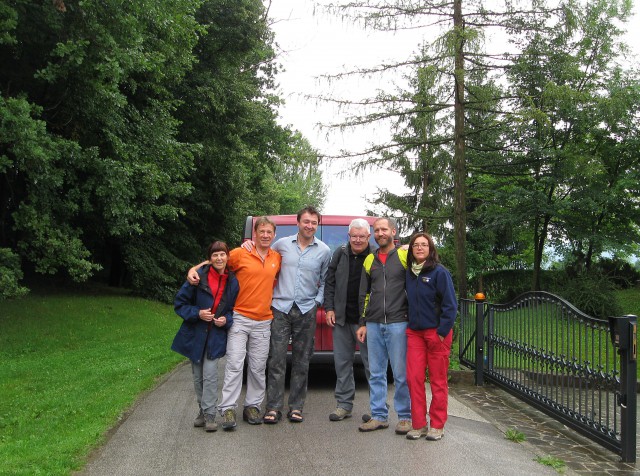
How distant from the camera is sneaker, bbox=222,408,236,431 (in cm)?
589

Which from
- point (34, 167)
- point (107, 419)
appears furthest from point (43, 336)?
point (107, 419)

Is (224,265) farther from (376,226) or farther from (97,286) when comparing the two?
(97,286)

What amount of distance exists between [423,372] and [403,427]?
58 cm

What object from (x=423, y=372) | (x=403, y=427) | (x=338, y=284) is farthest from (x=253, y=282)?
(x=403, y=427)

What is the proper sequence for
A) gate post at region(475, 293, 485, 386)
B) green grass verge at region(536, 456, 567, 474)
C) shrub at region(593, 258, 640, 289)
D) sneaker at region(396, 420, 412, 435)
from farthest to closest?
shrub at region(593, 258, 640, 289)
gate post at region(475, 293, 485, 386)
sneaker at region(396, 420, 412, 435)
green grass verge at region(536, 456, 567, 474)

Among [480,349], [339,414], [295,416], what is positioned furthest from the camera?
[480,349]

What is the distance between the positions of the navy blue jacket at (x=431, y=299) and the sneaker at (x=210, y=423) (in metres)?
2.06

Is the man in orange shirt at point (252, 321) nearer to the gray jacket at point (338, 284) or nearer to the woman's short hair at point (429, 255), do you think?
the gray jacket at point (338, 284)

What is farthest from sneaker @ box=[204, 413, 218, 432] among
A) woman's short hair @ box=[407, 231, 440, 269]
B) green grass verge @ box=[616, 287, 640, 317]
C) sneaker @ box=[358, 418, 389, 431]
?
green grass verge @ box=[616, 287, 640, 317]

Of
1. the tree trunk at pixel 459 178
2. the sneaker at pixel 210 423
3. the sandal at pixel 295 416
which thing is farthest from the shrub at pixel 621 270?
the sneaker at pixel 210 423

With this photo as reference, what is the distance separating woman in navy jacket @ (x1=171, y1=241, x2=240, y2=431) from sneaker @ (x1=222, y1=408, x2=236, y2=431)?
4.0 inches

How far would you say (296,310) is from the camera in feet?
20.6

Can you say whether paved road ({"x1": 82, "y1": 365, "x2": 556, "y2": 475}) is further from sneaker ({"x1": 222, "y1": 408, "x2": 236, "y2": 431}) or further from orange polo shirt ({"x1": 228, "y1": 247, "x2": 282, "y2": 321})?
orange polo shirt ({"x1": 228, "y1": 247, "x2": 282, "y2": 321})

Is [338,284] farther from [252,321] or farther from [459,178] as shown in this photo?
[459,178]
